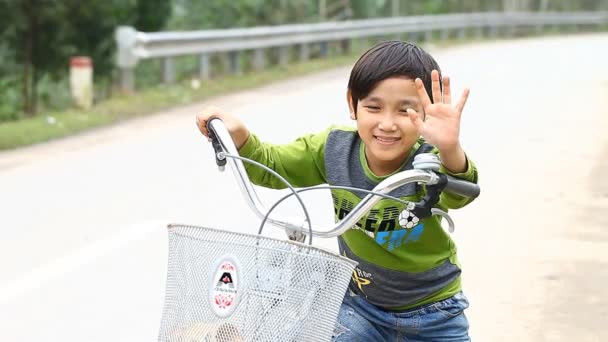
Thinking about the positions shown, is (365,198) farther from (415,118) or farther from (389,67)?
(389,67)

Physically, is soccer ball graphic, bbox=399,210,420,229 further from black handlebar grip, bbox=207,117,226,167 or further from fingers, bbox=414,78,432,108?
black handlebar grip, bbox=207,117,226,167

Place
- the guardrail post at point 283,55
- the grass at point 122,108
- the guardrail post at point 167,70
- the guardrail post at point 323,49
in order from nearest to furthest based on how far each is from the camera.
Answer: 1. the grass at point 122,108
2. the guardrail post at point 167,70
3. the guardrail post at point 283,55
4. the guardrail post at point 323,49

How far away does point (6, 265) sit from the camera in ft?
22.4

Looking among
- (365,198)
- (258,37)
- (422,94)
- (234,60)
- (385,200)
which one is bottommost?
(234,60)

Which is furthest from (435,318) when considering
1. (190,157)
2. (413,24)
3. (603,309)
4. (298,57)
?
(413,24)

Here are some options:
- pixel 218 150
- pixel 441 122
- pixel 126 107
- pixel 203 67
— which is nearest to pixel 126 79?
pixel 126 107

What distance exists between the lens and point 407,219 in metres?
3.42

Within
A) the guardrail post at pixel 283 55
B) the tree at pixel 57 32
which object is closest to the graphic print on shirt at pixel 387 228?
the tree at pixel 57 32

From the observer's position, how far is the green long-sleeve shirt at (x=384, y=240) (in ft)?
11.4

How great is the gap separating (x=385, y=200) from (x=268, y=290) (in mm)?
732

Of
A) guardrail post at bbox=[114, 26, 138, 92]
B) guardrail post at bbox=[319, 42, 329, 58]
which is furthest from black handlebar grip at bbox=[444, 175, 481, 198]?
guardrail post at bbox=[319, 42, 329, 58]

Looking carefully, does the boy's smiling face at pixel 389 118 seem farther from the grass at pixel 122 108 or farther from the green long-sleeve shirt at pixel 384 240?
the grass at pixel 122 108

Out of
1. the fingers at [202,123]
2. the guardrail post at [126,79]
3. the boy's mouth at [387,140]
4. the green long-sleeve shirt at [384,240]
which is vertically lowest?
the guardrail post at [126,79]

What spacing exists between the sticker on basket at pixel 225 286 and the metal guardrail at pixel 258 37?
526 inches
